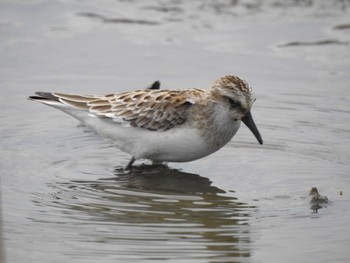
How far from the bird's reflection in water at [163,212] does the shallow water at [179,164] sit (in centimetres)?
2

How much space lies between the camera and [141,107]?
10.9 meters

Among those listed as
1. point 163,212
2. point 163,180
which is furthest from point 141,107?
point 163,212

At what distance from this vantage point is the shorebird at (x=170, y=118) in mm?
10422

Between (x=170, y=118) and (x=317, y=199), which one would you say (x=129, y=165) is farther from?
(x=317, y=199)

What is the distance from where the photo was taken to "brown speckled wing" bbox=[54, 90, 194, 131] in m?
10.6

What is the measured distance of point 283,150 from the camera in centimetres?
1148

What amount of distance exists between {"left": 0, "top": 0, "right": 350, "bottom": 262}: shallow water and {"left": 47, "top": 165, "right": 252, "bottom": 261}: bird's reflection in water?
0.02 metres

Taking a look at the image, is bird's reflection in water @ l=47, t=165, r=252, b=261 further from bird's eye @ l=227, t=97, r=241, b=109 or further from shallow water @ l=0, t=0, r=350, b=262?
bird's eye @ l=227, t=97, r=241, b=109

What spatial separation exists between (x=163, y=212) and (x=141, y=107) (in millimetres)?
1955

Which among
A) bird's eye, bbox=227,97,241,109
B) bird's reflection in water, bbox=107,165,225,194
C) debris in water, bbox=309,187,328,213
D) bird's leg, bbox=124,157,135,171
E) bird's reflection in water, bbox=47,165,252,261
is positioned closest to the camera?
bird's reflection in water, bbox=47,165,252,261

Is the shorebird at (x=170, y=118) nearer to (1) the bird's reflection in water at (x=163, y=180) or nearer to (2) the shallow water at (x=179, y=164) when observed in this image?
(1) the bird's reflection in water at (x=163, y=180)

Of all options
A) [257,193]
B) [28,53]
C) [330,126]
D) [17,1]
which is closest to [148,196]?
[257,193]

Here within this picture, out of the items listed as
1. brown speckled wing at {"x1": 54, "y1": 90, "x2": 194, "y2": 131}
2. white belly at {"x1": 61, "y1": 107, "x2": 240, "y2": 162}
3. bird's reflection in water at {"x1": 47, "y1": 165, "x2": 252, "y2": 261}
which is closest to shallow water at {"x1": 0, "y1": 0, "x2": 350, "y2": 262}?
bird's reflection in water at {"x1": 47, "y1": 165, "x2": 252, "y2": 261}

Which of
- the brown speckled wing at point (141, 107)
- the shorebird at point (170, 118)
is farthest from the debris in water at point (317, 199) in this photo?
the brown speckled wing at point (141, 107)
